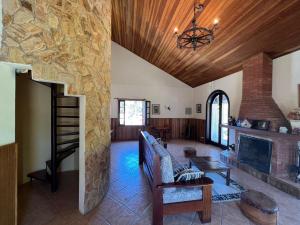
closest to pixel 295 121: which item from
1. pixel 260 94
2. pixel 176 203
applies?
pixel 260 94

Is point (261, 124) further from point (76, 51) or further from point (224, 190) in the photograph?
point (76, 51)

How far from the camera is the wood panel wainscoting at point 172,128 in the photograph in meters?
8.20

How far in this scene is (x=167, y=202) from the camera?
2219mm

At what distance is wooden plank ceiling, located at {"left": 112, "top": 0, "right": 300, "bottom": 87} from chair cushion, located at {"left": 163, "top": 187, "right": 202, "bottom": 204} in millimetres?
3349

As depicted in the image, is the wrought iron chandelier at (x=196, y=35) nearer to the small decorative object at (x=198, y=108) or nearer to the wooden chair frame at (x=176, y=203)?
the wooden chair frame at (x=176, y=203)

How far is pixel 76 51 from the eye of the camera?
7.51 feet

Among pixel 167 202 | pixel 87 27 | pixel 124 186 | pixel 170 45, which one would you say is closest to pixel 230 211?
pixel 167 202

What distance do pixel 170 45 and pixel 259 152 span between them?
4.15m

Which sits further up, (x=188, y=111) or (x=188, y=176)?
(x=188, y=111)

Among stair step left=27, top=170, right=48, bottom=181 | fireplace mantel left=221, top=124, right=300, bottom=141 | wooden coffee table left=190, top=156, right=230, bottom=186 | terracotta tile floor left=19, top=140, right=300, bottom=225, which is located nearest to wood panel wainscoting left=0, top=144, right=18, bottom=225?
terracotta tile floor left=19, top=140, right=300, bottom=225

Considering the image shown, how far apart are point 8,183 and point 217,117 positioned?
6.99 metres

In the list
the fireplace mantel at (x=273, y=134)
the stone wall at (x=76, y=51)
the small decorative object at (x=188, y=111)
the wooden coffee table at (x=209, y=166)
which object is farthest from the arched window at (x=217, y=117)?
the stone wall at (x=76, y=51)

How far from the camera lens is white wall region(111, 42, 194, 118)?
8250 mm

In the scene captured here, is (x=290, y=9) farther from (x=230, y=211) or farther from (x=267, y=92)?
(x=230, y=211)
